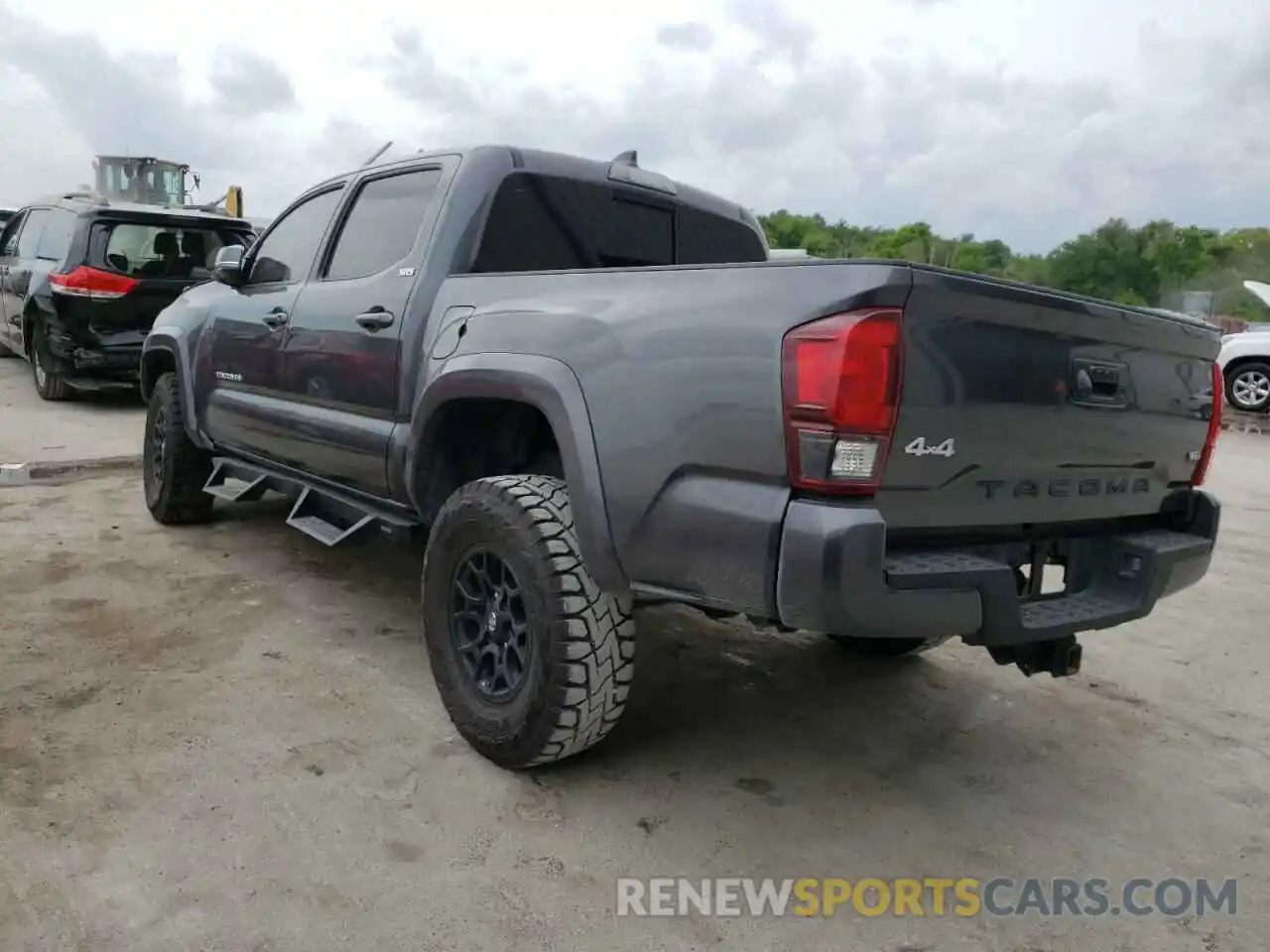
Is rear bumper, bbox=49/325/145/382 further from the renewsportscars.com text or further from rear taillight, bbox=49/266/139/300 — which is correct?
the renewsportscars.com text

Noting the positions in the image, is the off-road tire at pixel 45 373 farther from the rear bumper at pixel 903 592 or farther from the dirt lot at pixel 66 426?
the rear bumper at pixel 903 592

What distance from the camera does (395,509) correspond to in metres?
3.66

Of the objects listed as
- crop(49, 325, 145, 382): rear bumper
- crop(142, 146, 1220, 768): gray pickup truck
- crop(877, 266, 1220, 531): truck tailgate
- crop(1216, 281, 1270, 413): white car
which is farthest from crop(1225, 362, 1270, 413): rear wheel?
crop(49, 325, 145, 382): rear bumper

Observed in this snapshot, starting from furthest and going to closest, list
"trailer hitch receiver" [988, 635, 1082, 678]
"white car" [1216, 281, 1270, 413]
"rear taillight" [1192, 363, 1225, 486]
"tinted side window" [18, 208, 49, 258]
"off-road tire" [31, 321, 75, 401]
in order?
"white car" [1216, 281, 1270, 413], "tinted side window" [18, 208, 49, 258], "off-road tire" [31, 321, 75, 401], "rear taillight" [1192, 363, 1225, 486], "trailer hitch receiver" [988, 635, 1082, 678]

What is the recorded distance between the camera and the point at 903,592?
219cm

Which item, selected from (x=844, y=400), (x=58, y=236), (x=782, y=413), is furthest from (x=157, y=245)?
(x=844, y=400)

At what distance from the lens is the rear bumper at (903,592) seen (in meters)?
2.11

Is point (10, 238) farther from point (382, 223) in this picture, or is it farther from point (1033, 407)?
point (1033, 407)

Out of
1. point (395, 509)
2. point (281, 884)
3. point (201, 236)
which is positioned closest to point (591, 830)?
point (281, 884)

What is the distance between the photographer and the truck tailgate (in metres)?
2.22

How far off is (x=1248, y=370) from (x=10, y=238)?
596 inches

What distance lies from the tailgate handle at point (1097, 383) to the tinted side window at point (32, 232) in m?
10.2

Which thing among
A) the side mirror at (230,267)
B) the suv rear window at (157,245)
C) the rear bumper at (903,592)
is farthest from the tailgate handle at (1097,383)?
the suv rear window at (157,245)

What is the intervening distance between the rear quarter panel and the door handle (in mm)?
973
